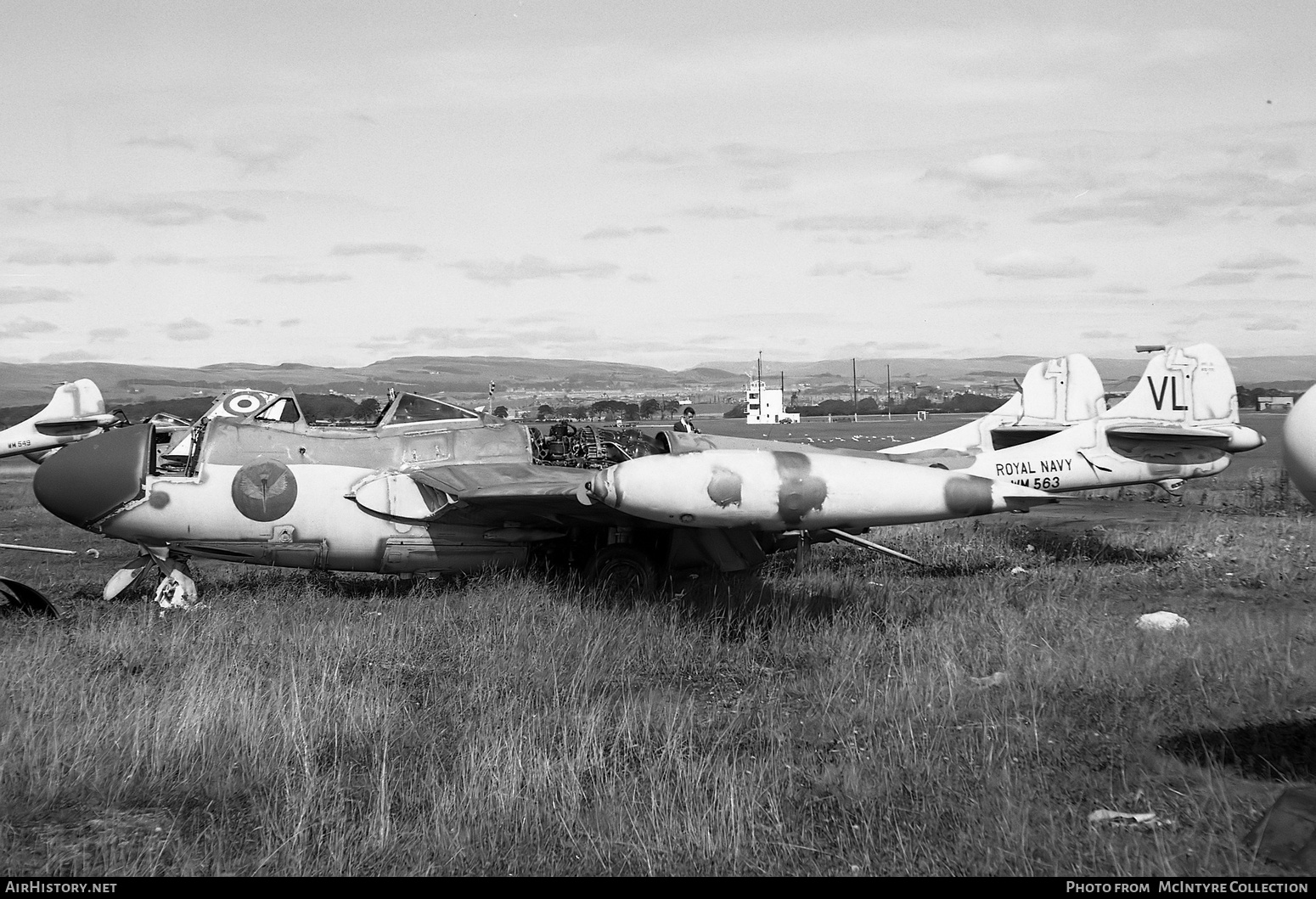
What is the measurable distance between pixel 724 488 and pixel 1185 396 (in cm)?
965

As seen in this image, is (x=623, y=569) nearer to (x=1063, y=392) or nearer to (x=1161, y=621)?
(x=1161, y=621)

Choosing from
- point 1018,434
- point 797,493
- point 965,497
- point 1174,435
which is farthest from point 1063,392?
point 797,493

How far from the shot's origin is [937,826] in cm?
475

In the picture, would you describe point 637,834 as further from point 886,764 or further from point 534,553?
point 534,553

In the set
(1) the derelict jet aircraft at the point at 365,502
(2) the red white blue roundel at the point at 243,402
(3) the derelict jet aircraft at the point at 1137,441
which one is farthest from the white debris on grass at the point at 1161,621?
(2) the red white blue roundel at the point at 243,402

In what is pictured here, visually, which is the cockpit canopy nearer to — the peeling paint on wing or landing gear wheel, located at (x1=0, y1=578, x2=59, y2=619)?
landing gear wheel, located at (x1=0, y1=578, x2=59, y2=619)

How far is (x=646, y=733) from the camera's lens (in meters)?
6.16

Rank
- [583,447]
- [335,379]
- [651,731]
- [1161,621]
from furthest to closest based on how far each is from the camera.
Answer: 1. [335,379]
2. [583,447]
3. [1161,621]
4. [651,731]

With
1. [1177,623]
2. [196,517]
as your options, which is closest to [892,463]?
[1177,623]

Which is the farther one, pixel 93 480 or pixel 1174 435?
pixel 1174 435

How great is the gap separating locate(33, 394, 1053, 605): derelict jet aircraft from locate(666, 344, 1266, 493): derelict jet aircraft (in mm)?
2180

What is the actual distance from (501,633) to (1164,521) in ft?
44.6

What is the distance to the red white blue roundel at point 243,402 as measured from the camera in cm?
1073

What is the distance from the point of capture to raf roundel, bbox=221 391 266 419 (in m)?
10.7
